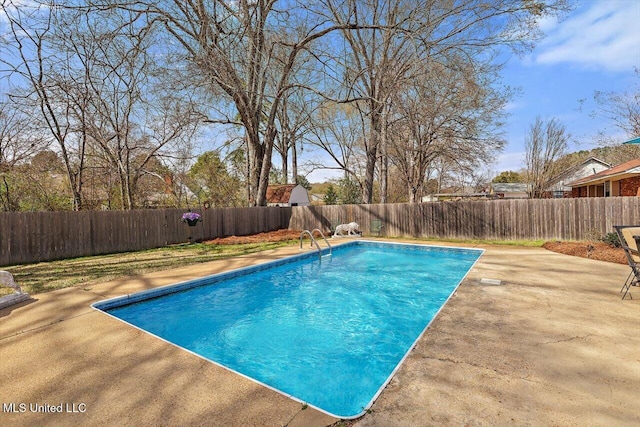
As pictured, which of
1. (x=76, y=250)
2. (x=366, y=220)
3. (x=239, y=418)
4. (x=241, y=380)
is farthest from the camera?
(x=366, y=220)

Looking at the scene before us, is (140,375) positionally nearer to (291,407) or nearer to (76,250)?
(291,407)

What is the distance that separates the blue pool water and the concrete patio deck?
1.38ft

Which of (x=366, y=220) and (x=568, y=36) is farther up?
(x=568, y=36)

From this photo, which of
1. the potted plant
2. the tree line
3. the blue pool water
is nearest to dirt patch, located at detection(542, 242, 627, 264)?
the blue pool water

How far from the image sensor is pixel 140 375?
2.29 meters

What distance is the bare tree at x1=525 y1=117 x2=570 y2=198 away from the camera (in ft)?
58.2

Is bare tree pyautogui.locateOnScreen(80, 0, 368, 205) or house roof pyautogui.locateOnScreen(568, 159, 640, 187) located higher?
bare tree pyautogui.locateOnScreen(80, 0, 368, 205)

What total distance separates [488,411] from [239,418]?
144cm

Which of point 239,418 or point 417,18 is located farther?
point 417,18

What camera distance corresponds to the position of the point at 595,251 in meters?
7.16

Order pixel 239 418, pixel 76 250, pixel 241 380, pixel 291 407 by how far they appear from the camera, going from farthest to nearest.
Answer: pixel 76 250, pixel 241 380, pixel 291 407, pixel 239 418

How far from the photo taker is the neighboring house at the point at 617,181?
1194 cm

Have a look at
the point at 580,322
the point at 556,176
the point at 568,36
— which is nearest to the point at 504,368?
the point at 580,322

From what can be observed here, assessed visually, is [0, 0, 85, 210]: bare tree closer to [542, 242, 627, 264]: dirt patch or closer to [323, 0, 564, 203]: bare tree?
[323, 0, 564, 203]: bare tree
